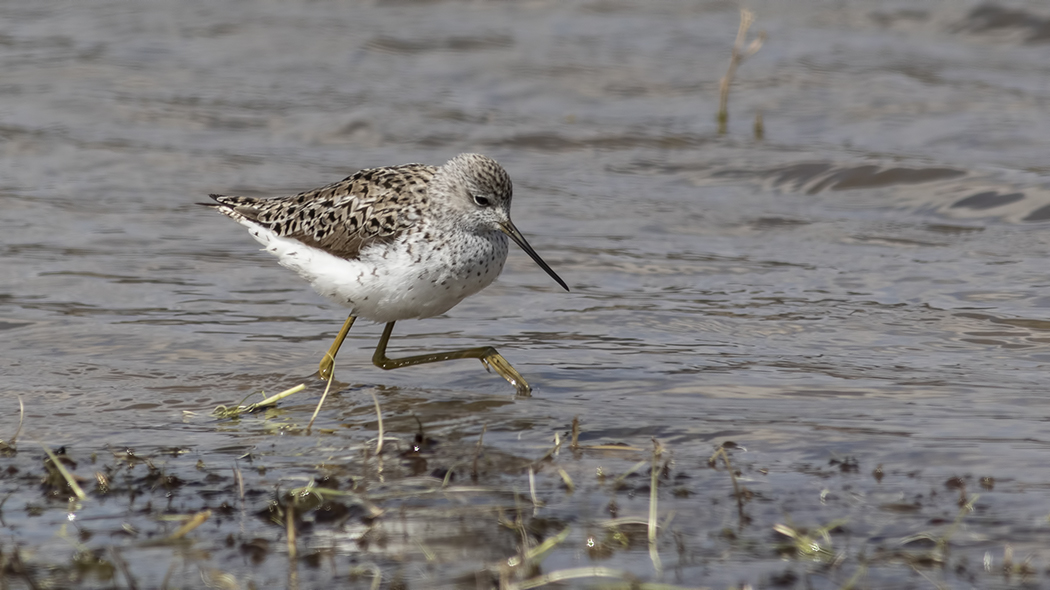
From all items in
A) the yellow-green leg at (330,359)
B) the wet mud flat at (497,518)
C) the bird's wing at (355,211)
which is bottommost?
the yellow-green leg at (330,359)

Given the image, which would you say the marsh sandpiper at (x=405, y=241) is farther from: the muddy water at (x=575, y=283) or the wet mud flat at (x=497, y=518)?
the wet mud flat at (x=497, y=518)

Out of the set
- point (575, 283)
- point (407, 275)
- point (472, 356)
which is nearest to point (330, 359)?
point (472, 356)

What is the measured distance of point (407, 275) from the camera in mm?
6941

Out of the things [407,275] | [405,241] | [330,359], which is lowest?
[330,359]

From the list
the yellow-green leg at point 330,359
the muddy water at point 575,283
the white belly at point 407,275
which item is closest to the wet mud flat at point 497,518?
the muddy water at point 575,283

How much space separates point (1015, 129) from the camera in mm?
13328

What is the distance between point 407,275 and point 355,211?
0.62 meters

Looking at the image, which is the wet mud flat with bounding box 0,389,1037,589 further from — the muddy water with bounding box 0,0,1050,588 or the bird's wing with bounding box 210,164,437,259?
the bird's wing with bounding box 210,164,437,259

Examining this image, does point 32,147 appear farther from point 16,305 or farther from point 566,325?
point 566,325

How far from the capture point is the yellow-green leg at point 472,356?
726 cm

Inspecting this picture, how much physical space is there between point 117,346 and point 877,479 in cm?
484

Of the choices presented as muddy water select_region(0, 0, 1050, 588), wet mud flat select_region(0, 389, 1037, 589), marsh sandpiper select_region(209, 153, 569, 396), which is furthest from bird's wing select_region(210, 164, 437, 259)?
wet mud flat select_region(0, 389, 1037, 589)

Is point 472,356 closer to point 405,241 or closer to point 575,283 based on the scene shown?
point 405,241

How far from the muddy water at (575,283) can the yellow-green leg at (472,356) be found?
13cm
